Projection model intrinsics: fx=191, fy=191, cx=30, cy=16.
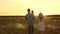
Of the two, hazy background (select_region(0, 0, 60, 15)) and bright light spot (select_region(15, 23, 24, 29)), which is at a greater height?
hazy background (select_region(0, 0, 60, 15))

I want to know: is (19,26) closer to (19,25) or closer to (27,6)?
(19,25)

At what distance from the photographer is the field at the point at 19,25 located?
808 centimetres

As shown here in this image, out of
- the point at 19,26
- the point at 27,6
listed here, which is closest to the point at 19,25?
the point at 19,26

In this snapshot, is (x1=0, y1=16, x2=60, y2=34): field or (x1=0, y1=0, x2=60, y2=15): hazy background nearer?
(x1=0, y1=16, x2=60, y2=34): field

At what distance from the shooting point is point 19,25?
836 centimetres

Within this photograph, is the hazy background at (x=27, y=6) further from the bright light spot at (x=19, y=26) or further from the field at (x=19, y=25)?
the bright light spot at (x=19, y=26)

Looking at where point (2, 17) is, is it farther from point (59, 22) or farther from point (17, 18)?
point (59, 22)

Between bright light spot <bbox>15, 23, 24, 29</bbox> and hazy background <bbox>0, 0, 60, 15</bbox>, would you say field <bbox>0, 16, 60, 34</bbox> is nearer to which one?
bright light spot <bbox>15, 23, 24, 29</bbox>

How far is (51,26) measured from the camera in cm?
824

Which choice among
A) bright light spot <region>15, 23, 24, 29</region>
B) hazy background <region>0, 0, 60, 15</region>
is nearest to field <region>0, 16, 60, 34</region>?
bright light spot <region>15, 23, 24, 29</region>

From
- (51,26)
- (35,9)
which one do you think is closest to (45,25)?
(51,26)

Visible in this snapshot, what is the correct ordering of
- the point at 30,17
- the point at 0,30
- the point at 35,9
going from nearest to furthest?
the point at 30,17, the point at 0,30, the point at 35,9

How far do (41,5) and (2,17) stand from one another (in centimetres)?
191

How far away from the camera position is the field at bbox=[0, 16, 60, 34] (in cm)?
808
